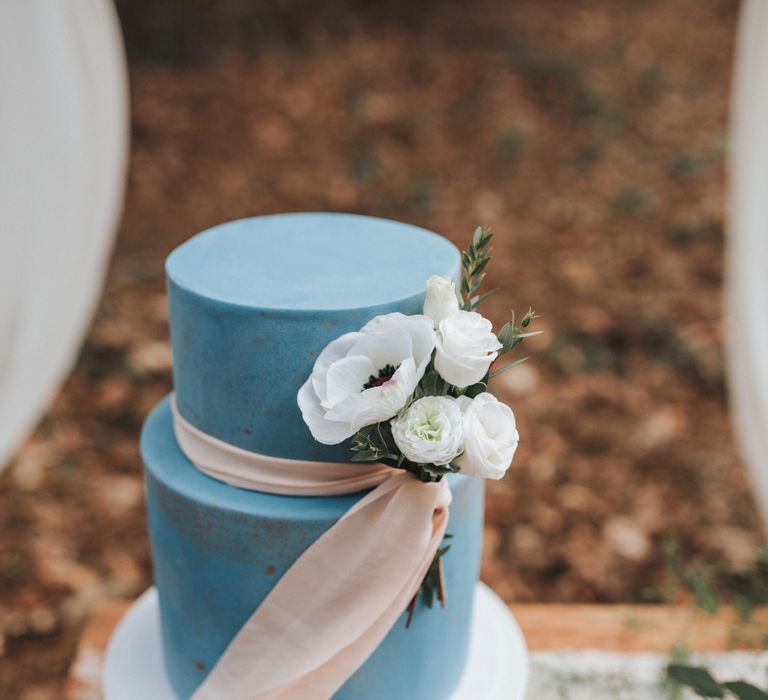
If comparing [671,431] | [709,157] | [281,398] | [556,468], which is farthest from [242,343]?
[709,157]

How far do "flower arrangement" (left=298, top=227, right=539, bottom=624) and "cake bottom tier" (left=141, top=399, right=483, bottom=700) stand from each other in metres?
0.15

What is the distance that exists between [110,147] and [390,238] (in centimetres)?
108

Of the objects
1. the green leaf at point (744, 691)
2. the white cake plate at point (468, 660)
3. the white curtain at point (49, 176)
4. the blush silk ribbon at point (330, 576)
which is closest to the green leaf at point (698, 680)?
the green leaf at point (744, 691)

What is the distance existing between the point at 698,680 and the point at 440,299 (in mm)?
652

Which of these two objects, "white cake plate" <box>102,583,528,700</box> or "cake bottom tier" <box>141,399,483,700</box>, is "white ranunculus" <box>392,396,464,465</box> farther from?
"white cake plate" <box>102,583,528,700</box>

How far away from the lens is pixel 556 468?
245 cm

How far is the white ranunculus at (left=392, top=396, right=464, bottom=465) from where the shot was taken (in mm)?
895

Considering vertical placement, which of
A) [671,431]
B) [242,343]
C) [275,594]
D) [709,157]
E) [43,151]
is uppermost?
[242,343]

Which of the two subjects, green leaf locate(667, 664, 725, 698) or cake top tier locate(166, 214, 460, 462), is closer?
cake top tier locate(166, 214, 460, 462)

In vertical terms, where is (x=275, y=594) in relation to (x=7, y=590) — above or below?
above

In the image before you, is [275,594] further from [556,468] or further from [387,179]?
[387,179]

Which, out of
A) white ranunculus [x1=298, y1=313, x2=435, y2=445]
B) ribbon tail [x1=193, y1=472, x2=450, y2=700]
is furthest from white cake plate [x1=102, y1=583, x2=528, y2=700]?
white ranunculus [x1=298, y1=313, x2=435, y2=445]

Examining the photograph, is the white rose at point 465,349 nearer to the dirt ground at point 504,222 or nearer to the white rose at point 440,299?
the white rose at point 440,299

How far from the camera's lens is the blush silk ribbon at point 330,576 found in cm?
102
